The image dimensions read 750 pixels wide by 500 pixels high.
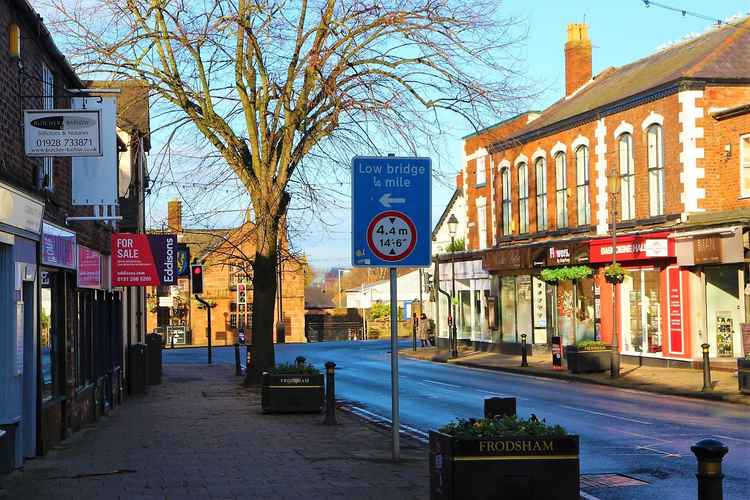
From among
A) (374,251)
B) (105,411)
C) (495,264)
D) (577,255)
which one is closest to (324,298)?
(495,264)

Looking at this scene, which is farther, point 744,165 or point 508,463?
point 744,165

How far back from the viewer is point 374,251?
12852mm

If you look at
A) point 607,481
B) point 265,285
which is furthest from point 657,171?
point 607,481

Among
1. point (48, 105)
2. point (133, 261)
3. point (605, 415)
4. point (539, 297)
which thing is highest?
point (48, 105)

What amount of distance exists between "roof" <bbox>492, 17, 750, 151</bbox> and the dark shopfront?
480cm

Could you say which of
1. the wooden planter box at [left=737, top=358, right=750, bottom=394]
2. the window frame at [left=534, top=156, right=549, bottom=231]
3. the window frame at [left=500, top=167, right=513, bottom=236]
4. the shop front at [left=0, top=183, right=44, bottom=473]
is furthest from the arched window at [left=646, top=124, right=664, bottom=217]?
the shop front at [left=0, top=183, right=44, bottom=473]

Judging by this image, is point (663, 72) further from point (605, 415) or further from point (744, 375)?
point (605, 415)

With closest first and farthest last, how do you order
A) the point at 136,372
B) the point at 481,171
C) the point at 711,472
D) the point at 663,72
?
the point at 711,472 < the point at 136,372 < the point at 663,72 < the point at 481,171

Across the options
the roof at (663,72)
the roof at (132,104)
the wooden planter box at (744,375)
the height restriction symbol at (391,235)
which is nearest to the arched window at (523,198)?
the roof at (663,72)

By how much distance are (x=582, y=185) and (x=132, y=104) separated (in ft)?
65.8

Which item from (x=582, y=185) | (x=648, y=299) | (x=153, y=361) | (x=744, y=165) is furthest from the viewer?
(x=582, y=185)

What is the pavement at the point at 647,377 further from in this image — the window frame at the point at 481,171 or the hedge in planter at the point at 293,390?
the window frame at the point at 481,171

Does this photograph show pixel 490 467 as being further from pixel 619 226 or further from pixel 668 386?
pixel 619 226

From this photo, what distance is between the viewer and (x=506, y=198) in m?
46.2
